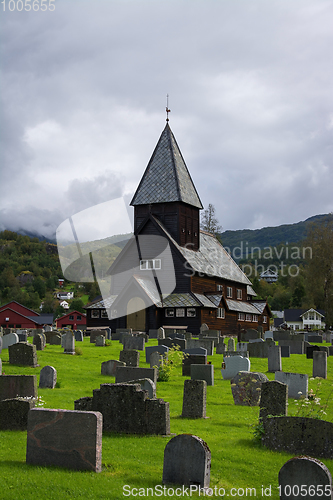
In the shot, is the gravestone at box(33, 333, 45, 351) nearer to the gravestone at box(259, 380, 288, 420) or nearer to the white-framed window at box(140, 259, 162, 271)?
the gravestone at box(259, 380, 288, 420)

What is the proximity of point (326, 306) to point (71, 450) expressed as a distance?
222 ft

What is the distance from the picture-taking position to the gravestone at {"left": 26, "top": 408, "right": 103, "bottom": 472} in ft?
23.9

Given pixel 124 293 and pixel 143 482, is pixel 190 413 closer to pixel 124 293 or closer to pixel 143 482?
pixel 143 482

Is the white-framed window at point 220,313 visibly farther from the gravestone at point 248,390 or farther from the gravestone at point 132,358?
the gravestone at point 248,390

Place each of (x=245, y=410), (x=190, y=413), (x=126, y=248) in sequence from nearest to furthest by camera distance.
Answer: (x=190, y=413), (x=245, y=410), (x=126, y=248)

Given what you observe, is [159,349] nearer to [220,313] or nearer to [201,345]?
A: [201,345]

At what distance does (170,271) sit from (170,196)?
8.03 metres

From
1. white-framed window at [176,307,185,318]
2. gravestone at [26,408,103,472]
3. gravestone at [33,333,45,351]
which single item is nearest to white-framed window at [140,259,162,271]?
white-framed window at [176,307,185,318]

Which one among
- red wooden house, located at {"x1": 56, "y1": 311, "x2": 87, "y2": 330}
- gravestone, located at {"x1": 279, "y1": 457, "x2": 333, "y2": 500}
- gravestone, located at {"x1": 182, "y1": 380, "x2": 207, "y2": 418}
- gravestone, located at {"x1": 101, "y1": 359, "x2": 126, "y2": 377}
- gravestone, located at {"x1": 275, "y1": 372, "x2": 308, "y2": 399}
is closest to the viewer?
gravestone, located at {"x1": 279, "y1": 457, "x2": 333, "y2": 500}

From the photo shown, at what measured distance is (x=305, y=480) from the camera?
6.04 metres

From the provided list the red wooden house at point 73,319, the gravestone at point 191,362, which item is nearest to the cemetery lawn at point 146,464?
the gravestone at point 191,362

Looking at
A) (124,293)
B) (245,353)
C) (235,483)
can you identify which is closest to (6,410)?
(235,483)

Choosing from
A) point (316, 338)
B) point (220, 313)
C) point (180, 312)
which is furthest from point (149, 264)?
point (316, 338)

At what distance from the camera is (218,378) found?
17516 mm
